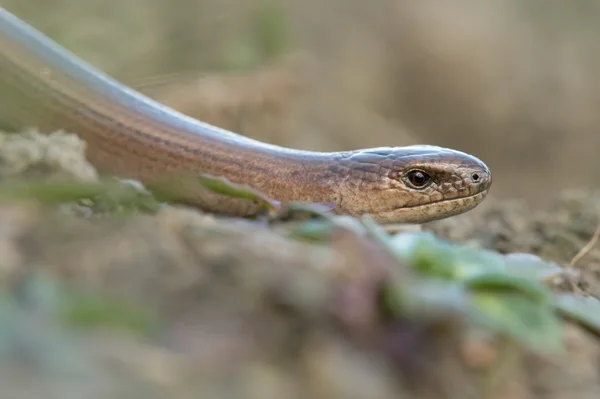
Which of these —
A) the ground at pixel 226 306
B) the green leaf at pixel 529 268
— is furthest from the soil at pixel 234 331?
the green leaf at pixel 529 268

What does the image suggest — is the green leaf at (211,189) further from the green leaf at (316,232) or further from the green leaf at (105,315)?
the green leaf at (105,315)

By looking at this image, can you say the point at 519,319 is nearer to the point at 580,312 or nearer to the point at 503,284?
the point at 503,284

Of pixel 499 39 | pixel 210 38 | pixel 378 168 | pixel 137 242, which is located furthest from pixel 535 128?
pixel 137 242

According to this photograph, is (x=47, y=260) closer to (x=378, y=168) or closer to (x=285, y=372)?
(x=285, y=372)

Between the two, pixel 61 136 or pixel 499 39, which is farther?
pixel 499 39

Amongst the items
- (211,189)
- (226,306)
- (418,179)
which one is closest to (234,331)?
(226,306)

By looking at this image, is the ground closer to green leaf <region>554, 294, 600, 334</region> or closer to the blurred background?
green leaf <region>554, 294, 600, 334</region>

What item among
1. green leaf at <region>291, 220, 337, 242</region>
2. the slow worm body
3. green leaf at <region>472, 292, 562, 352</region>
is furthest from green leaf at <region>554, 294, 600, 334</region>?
the slow worm body
